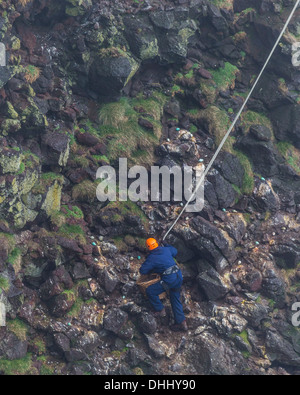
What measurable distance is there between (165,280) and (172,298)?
1.84 feet

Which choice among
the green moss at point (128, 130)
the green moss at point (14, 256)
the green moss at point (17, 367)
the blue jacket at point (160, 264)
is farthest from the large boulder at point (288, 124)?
the green moss at point (17, 367)

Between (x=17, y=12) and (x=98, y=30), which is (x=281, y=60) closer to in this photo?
(x=98, y=30)

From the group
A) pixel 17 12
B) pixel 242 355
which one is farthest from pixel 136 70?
pixel 242 355

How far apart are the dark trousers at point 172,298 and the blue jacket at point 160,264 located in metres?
0.19

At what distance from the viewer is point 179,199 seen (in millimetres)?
11977

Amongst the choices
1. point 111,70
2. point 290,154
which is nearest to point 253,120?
point 290,154

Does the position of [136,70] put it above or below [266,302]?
above

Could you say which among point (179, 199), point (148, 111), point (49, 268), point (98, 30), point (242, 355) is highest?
point (98, 30)

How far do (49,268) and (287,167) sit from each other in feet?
24.7

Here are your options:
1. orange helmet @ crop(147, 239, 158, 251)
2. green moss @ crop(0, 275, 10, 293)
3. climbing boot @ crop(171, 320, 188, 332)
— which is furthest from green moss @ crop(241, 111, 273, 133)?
green moss @ crop(0, 275, 10, 293)

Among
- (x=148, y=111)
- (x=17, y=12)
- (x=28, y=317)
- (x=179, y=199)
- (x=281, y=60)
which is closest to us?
(x=28, y=317)

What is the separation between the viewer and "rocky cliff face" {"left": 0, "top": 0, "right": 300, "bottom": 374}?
384 inches

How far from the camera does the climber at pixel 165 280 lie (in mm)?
10117

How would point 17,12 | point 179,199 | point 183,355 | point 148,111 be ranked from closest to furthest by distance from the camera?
point 183,355, point 17,12, point 179,199, point 148,111
